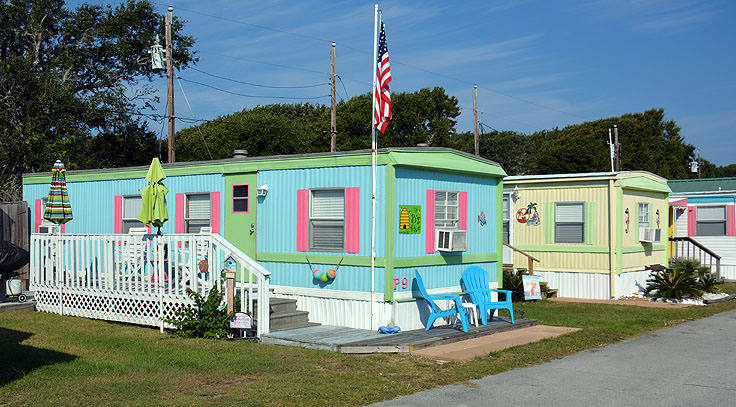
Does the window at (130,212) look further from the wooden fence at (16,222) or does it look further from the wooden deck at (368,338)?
the wooden deck at (368,338)

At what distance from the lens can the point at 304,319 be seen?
38.5ft

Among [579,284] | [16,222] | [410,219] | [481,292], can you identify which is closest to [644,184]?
[579,284]

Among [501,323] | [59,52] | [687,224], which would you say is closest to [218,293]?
[501,323]

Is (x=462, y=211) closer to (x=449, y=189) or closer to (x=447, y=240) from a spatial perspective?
(x=449, y=189)

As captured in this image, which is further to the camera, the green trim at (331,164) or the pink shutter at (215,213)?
the pink shutter at (215,213)

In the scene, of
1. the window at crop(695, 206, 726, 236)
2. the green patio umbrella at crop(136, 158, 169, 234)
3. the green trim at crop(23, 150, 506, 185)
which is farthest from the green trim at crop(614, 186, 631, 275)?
the green patio umbrella at crop(136, 158, 169, 234)

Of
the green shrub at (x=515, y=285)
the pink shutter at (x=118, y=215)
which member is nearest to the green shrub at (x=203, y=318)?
the pink shutter at (x=118, y=215)

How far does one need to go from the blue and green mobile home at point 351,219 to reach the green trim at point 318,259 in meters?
0.02

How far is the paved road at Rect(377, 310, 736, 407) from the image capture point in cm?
717

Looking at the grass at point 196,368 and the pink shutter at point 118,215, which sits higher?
the pink shutter at point 118,215

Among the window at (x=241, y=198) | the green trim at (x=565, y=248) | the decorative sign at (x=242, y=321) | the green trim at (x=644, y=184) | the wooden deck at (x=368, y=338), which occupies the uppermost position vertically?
the green trim at (x=644, y=184)

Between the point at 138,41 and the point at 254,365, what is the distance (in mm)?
24511

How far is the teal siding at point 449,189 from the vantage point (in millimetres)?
11414

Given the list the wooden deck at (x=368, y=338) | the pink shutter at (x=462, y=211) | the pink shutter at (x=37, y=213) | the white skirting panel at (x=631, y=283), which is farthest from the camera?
the white skirting panel at (x=631, y=283)
